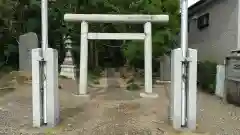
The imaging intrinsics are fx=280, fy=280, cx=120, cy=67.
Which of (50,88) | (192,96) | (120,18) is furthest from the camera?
(120,18)

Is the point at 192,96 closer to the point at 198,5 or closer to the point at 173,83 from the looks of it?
the point at 173,83

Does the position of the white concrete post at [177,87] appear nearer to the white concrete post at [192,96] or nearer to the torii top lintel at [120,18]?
the white concrete post at [192,96]

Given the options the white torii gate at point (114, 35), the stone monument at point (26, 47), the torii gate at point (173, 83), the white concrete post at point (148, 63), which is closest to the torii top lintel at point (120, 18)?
the white torii gate at point (114, 35)

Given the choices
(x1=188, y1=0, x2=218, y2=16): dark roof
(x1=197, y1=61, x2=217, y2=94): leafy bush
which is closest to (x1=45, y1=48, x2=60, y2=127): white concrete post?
(x1=197, y1=61, x2=217, y2=94): leafy bush

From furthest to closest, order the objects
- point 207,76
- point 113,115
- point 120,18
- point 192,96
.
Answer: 1. point 207,76
2. point 120,18
3. point 113,115
4. point 192,96

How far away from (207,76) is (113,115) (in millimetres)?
4508

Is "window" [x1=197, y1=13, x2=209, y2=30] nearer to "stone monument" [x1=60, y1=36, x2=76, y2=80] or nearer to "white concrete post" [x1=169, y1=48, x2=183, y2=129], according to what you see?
"stone monument" [x1=60, y1=36, x2=76, y2=80]

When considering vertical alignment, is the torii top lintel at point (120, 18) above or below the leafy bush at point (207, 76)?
above

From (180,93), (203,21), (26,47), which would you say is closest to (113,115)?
(180,93)

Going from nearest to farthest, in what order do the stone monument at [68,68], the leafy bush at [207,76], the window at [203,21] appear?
the leafy bush at [207,76], the stone monument at [68,68], the window at [203,21]

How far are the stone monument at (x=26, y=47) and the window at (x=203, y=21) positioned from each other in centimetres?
743

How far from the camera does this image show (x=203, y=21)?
13.1 m

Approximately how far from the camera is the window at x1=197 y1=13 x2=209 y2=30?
12500 millimetres

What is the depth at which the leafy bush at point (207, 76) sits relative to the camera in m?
8.82
